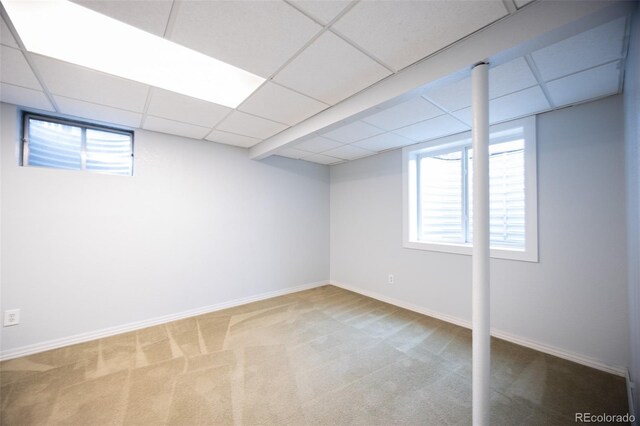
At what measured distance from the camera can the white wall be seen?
8.00 ft

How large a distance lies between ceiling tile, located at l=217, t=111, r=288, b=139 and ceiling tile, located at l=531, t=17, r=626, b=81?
2.34 metres

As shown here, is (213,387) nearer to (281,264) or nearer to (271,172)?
(281,264)

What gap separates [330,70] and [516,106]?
1.88m

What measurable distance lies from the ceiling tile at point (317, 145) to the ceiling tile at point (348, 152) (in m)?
0.17

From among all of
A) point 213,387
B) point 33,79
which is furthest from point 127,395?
point 33,79

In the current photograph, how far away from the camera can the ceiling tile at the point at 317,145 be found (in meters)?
3.45

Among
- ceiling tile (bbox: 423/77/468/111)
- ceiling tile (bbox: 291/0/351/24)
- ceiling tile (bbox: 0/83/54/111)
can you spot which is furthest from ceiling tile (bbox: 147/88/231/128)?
ceiling tile (bbox: 423/77/468/111)

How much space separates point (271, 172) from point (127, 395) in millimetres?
3178

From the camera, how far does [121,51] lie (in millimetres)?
1849

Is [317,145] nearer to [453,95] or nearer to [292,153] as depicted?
[292,153]

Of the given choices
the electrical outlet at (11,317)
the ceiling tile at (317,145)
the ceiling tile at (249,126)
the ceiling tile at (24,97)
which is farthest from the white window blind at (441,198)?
the electrical outlet at (11,317)

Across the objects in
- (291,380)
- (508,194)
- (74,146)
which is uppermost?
(74,146)

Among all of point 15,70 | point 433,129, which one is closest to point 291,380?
point 433,129

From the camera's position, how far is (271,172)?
4.19 metres
